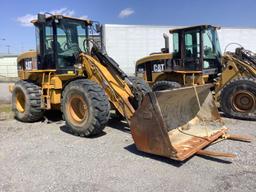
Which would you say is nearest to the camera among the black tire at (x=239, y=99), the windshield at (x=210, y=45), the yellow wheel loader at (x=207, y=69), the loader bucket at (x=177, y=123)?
the loader bucket at (x=177, y=123)

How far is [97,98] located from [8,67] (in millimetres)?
34234

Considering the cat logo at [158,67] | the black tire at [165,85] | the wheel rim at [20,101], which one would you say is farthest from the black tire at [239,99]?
the wheel rim at [20,101]

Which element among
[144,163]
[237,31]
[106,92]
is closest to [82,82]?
[106,92]

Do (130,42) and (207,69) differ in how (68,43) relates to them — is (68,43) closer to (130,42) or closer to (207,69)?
(207,69)

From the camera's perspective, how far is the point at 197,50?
984 centimetres

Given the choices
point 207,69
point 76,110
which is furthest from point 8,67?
point 76,110

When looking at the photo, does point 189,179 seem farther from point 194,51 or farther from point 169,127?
point 194,51

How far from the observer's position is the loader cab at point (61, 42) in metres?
7.88

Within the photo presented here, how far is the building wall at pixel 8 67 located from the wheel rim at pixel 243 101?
31333 mm

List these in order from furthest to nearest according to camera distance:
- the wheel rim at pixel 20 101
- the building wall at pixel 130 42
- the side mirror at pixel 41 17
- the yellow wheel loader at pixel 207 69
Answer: the building wall at pixel 130 42 → the wheel rim at pixel 20 101 → the yellow wheel loader at pixel 207 69 → the side mirror at pixel 41 17

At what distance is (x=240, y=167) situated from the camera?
497cm

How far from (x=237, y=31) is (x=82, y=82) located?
20.2 m

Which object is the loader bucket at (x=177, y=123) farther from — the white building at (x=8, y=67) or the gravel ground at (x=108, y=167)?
the white building at (x=8, y=67)

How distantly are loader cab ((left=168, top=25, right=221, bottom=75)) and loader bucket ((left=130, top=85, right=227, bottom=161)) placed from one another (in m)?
2.97
